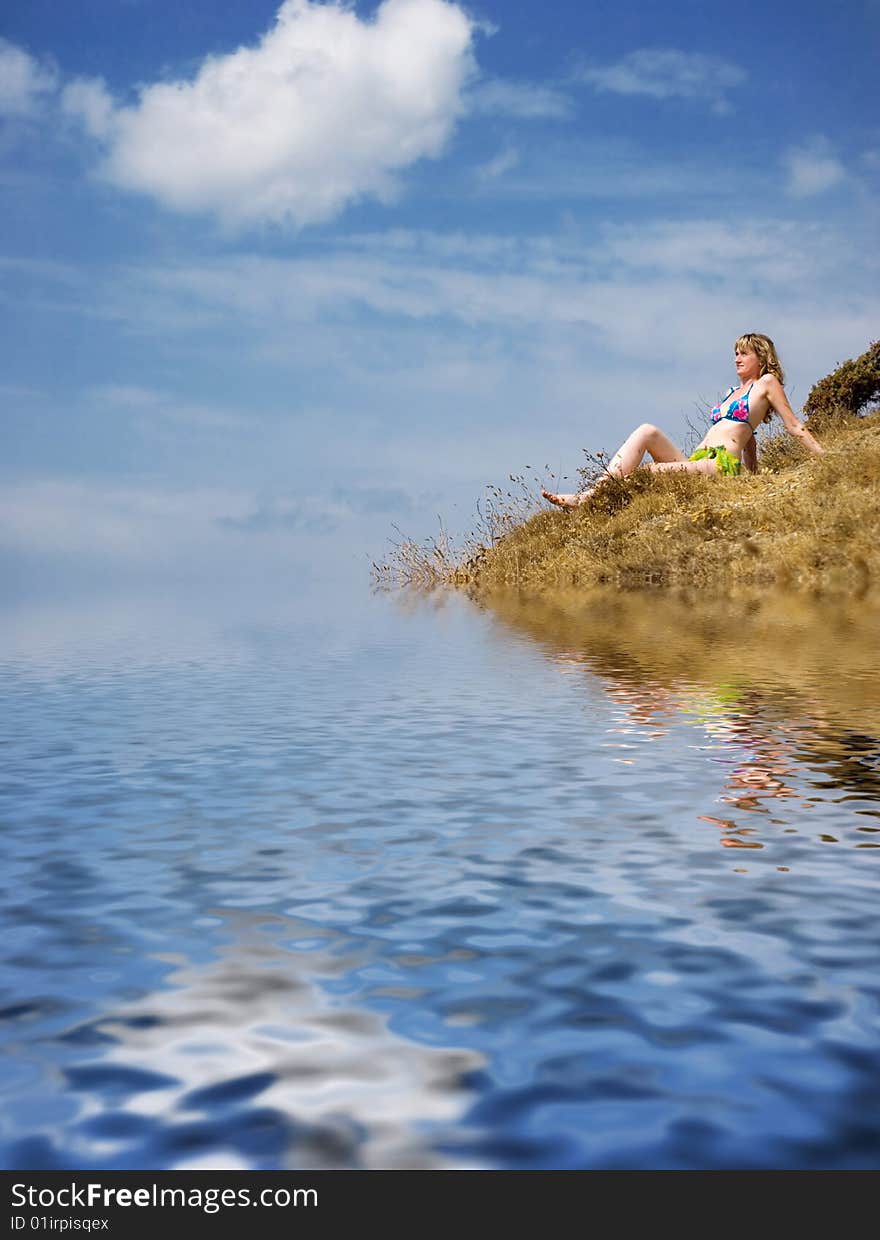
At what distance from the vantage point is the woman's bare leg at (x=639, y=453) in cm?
2009

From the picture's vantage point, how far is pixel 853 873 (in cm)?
400

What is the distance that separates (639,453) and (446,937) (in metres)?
17.6

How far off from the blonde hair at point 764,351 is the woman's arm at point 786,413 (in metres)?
0.16

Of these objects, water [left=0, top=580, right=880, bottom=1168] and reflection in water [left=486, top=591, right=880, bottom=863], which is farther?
reflection in water [left=486, top=591, right=880, bottom=863]

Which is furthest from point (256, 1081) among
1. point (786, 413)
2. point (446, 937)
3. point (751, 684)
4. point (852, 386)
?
point (852, 386)

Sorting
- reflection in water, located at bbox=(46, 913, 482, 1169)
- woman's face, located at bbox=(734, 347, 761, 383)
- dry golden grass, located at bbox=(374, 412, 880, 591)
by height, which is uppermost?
woman's face, located at bbox=(734, 347, 761, 383)

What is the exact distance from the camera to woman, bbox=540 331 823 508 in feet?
59.9

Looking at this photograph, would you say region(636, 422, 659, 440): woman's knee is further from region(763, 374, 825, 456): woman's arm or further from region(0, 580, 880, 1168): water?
region(0, 580, 880, 1168): water

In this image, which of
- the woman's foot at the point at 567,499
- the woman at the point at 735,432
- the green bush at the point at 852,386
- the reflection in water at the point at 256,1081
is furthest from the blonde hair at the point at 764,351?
the reflection in water at the point at 256,1081

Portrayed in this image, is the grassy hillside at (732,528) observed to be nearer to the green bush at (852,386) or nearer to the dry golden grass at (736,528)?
the dry golden grass at (736,528)

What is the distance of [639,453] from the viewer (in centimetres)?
2033

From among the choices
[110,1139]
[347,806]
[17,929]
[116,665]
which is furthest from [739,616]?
[110,1139]

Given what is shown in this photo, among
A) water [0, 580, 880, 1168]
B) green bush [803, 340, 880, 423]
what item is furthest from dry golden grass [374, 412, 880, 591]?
water [0, 580, 880, 1168]

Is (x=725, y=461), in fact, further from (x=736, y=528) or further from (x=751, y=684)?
(x=751, y=684)
